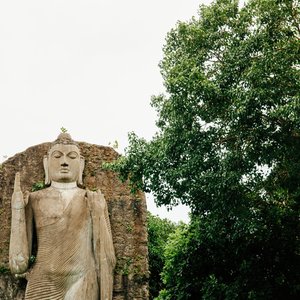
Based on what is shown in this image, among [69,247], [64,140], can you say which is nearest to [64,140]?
[64,140]

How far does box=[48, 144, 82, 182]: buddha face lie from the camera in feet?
22.3

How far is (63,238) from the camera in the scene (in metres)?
6.38

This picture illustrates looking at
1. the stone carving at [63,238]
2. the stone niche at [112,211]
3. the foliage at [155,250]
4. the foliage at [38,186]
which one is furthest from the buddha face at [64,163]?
the foliage at [155,250]

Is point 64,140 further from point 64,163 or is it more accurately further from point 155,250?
point 155,250

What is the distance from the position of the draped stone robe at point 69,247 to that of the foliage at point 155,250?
15378mm

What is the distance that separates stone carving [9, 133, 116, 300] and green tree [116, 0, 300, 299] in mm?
2195

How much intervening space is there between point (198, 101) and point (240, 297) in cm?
517

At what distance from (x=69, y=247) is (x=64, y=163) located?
103 cm

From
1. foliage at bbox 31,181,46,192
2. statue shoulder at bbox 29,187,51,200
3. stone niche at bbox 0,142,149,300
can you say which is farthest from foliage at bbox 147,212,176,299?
statue shoulder at bbox 29,187,51,200

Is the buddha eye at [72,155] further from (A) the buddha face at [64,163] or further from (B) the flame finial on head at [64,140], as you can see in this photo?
(B) the flame finial on head at [64,140]

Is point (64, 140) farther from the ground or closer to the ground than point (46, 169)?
farther from the ground

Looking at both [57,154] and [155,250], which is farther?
[155,250]

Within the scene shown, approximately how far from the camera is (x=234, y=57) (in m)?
10.6

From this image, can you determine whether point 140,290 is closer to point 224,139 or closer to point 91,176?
point 91,176
